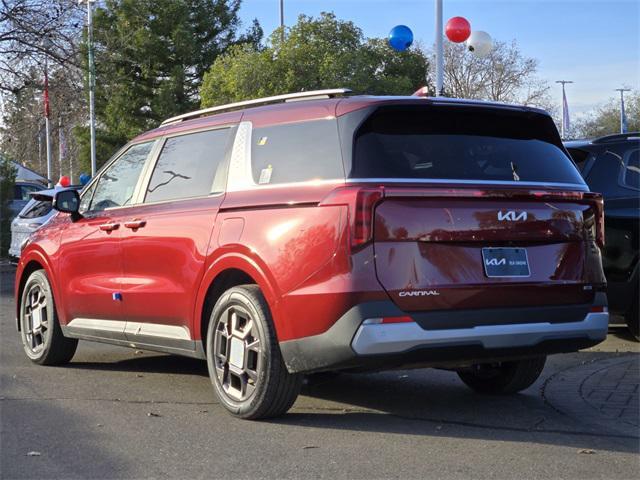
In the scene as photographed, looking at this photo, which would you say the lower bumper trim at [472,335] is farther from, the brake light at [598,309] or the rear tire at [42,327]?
the rear tire at [42,327]

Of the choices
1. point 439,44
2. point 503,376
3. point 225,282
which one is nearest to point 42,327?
point 225,282

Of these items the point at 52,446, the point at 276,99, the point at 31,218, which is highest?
the point at 276,99

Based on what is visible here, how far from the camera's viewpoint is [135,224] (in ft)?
20.6

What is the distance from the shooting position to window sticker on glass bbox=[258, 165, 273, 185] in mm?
5340

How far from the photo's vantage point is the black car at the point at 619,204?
26.5ft

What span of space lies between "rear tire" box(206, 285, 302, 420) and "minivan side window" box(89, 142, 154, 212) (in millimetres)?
1598

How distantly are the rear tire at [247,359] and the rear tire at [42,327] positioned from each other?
2.20 meters

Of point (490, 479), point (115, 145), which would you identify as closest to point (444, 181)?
point (490, 479)

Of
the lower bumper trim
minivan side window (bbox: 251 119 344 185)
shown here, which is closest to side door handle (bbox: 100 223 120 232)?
minivan side window (bbox: 251 119 344 185)

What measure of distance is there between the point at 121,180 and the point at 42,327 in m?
1.54

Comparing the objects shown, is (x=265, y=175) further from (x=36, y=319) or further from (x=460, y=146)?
(x=36, y=319)

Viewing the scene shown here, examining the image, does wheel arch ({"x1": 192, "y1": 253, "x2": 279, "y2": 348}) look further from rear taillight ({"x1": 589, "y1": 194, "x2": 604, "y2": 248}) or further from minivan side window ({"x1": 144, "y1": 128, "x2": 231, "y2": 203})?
rear taillight ({"x1": 589, "y1": 194, "x2": 604, "y2": 248})

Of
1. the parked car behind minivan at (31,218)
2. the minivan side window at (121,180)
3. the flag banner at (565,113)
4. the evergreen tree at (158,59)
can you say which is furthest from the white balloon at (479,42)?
the flag banner at (565,113)

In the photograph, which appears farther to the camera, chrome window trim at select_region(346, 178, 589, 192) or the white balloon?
the white balloon
